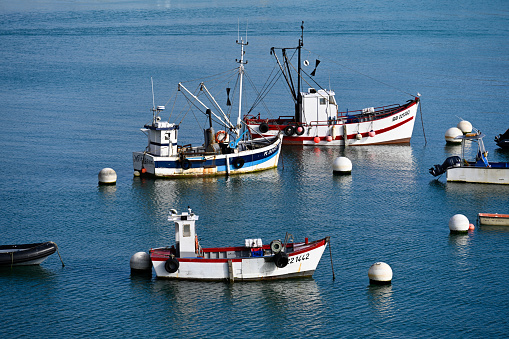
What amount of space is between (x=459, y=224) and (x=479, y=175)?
44.3ft

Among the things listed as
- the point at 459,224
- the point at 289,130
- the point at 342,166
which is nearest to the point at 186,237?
the point at 459,224

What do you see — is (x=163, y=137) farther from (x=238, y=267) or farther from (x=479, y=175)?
(x=479, y=175)

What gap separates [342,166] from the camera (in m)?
64.1

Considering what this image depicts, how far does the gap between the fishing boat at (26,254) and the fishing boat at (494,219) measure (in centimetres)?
2737

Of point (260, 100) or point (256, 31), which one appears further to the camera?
point (256, 31)

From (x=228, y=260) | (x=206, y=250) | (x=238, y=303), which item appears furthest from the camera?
(x=206, y=250)

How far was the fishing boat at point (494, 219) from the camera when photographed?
49.8 metres

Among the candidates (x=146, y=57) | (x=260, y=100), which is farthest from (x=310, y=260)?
(x=146, y=57)

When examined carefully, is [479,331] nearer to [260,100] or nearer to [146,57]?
[260,100]

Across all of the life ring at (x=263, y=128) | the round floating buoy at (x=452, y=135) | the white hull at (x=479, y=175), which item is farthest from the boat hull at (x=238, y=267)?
the round floating buoy at (x=452, y=135)

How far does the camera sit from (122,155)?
72250 millimetres

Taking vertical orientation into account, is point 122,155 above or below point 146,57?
below

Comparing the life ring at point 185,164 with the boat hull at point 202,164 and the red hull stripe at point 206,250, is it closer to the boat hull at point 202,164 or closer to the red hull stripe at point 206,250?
the boat hull at point 202,164

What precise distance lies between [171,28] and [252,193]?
126100 millimetres
